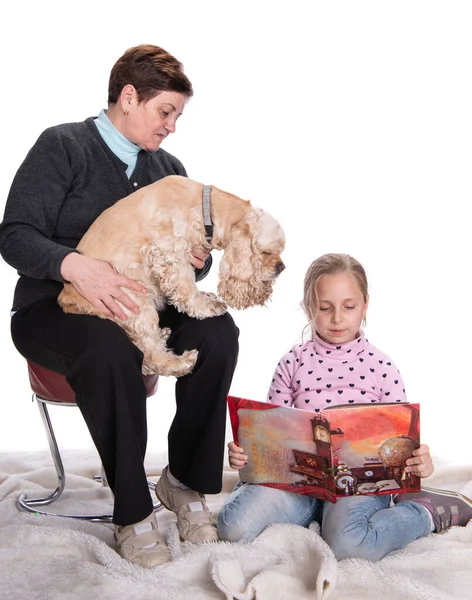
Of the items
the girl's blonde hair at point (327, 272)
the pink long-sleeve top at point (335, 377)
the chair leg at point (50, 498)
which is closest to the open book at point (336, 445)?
the pink long-sleeve top at point (335, 377)

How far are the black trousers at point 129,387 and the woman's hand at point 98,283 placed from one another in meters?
0.06

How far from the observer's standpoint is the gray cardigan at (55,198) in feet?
7.42

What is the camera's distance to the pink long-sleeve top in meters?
2.34

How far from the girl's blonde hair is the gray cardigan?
0.40 m

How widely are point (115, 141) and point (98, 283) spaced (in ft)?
2.04

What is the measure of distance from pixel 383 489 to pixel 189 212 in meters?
1.03

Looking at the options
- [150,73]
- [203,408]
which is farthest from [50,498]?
[150,73]

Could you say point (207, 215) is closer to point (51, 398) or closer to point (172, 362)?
point (172, 362)

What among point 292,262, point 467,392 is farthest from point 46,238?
point 467,392

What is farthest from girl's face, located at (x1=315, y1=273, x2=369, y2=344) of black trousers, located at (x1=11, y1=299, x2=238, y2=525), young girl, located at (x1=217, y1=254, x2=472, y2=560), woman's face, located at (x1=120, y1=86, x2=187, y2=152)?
woman's face, located at (x1=120, y1=86, x2=187, y2=152)

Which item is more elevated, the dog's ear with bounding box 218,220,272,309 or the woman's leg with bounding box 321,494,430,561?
the dog's ear with bounding box 218,220,272,309

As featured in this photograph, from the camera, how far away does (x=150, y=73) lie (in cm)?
242

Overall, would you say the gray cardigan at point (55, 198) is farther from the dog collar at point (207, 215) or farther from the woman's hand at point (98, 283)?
the dog collar at point (207, 215)

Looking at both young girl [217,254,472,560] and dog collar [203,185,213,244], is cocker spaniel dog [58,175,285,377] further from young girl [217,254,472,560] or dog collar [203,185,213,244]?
young girl [217,254,472,560]
